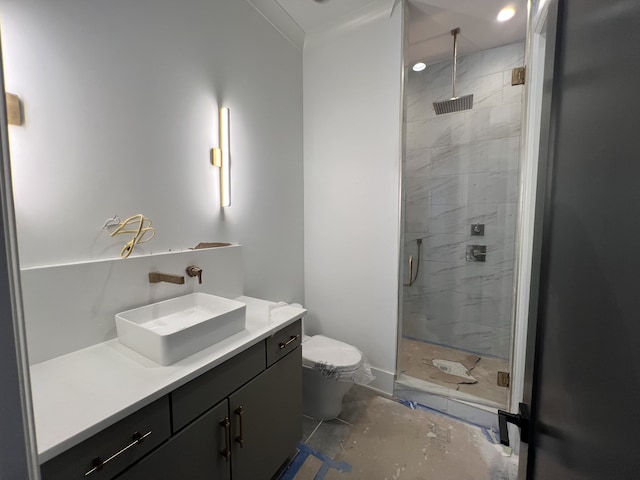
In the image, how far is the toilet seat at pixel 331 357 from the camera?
1.65 metres

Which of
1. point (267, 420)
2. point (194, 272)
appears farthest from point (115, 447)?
point (194, 272)

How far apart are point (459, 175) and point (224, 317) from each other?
2420 mm

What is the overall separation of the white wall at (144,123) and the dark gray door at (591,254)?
4.78ft

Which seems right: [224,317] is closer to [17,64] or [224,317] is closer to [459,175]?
[17,64]

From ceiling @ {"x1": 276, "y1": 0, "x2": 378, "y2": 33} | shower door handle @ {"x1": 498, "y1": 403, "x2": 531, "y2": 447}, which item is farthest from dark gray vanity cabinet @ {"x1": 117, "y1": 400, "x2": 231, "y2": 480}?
ceiling @ {"x1": 276, "y1": 0, "x2": 378, "y2": 33}

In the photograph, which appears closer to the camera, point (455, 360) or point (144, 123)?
point (144, 123)

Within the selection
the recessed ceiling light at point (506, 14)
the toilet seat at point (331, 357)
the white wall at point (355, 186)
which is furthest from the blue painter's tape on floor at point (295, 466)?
the recessed ceiling light at point (506, 14)

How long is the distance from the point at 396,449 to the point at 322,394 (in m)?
0.51

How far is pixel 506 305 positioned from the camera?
2430mm

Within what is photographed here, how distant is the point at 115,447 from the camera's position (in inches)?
27.8

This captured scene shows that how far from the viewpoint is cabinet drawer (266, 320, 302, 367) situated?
123cm

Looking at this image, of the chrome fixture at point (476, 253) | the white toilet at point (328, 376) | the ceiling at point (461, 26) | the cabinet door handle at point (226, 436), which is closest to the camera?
the cabinet door handle at point (226, 436)

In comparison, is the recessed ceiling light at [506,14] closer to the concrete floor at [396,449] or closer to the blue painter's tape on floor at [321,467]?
the concrete floor at [396,449]

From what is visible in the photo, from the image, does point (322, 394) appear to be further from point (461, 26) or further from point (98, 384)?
point (461, 26)
